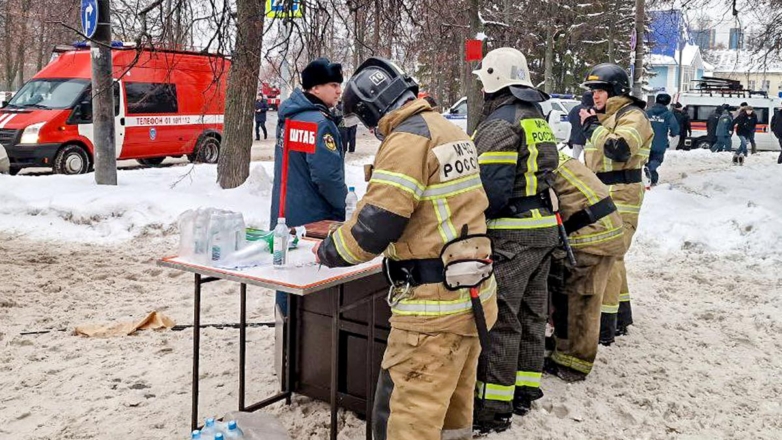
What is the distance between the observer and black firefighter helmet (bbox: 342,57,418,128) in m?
3.30

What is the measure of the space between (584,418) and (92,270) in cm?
562

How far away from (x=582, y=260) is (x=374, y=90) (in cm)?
237

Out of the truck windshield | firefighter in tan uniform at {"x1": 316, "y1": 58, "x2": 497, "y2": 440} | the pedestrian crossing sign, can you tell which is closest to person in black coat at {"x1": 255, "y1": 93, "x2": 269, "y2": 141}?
the truck windshield

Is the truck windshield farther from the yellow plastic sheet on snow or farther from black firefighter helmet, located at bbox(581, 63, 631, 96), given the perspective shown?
black firefighter helmet, located at bbox(581, 63, 631, 96)

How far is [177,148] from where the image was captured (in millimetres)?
17609

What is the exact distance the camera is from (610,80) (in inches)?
236

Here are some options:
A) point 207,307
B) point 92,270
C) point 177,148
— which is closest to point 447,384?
point 207,307

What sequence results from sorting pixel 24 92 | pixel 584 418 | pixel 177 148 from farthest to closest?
pixel 177 148 < pixel 24 92 < pixel 584 418

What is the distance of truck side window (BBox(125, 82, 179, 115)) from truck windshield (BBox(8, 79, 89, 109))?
966 mm

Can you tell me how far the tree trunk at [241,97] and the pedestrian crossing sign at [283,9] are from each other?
0.34m

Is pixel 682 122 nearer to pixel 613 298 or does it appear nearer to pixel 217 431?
pixel 613 298

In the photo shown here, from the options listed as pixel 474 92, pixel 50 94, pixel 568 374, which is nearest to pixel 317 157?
pixel 568 374

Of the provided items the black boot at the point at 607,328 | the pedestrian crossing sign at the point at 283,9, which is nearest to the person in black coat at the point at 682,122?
the pedestrian crossing sign at the point at 283,9

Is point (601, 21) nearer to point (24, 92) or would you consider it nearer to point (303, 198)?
point (24, 92)
